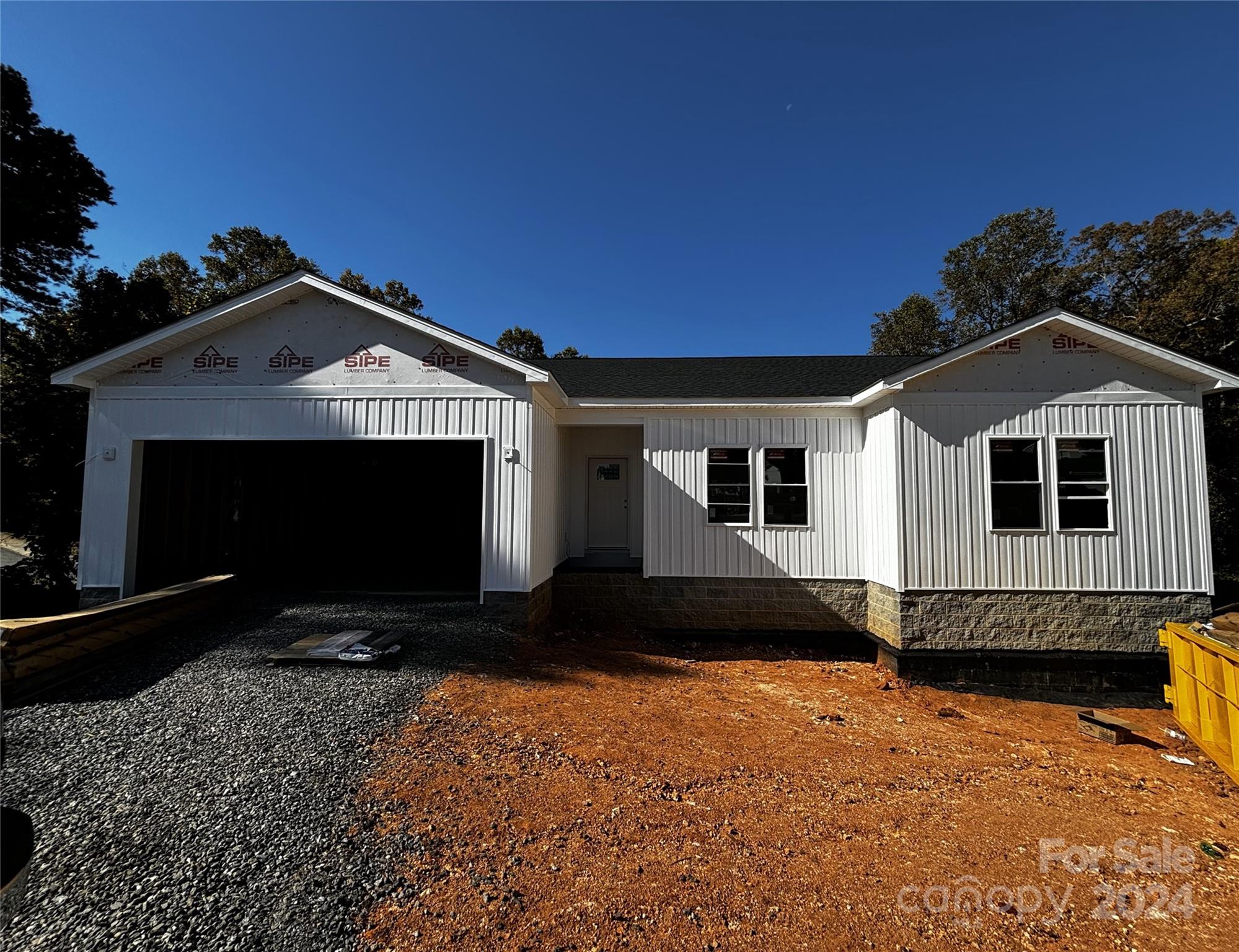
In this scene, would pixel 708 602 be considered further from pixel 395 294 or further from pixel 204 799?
pixel 395 294

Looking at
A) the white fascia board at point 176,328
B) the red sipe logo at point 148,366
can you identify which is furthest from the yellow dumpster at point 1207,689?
the red sipe logo at point 148,366

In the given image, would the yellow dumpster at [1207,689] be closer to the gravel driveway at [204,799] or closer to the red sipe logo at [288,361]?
the gravel driveway at [204,799]

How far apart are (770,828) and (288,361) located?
27.2ft

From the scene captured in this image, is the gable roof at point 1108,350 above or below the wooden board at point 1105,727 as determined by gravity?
above

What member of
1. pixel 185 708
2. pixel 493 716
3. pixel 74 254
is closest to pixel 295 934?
pixel 493 716

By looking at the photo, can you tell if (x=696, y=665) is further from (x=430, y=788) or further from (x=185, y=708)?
(x=185, y=708)

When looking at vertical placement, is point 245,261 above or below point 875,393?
above

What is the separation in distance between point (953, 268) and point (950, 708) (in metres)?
23.4

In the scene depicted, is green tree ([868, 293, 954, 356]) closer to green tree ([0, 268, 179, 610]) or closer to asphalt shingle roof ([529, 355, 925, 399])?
asphalt shingle roof ([529, 355, 925, 399])

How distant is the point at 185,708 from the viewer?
197 inches

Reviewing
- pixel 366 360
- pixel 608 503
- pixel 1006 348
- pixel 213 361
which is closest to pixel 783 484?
pixel 608 503

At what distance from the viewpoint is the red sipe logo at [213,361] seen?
8172mm

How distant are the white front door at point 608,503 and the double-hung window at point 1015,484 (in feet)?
20.0

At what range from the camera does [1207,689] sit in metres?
5.68
